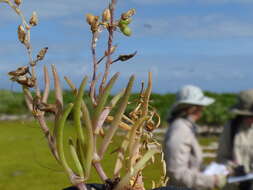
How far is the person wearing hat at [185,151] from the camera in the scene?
4.79 meters

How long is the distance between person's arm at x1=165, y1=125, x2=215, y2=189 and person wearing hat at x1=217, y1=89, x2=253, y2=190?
58cm

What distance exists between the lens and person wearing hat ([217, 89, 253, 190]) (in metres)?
5.46

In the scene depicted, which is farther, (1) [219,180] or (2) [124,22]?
(1) [219,180]

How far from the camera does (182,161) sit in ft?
15.8

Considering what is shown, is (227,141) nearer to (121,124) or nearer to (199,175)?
(199,175)

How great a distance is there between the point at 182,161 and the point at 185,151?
0.33 ft

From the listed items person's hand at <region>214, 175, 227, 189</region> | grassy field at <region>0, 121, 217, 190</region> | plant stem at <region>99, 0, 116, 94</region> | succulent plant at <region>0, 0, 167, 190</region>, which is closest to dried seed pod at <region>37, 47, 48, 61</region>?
succulent plant at <region>0, 0, 167, 190</region>

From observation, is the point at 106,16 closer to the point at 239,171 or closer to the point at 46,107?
the point at 46,107

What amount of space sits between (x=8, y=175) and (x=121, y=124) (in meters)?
13.2

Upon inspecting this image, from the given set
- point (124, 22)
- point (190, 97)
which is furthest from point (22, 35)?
point (190, 97)

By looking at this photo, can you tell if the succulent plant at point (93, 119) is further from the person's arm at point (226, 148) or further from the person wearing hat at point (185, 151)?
the person's arm at point (226, 148)

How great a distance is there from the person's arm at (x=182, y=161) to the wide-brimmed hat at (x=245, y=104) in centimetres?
97

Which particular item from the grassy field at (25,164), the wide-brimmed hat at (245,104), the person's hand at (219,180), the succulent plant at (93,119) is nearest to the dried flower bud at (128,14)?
the succulent plant at (93,119)

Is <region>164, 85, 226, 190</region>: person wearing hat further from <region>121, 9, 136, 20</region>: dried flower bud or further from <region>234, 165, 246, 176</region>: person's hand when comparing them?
<region>121, 9, 136, 20</region>: dried flower bud
